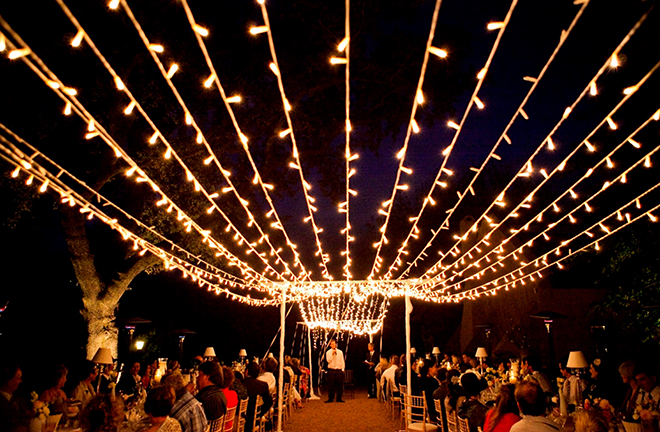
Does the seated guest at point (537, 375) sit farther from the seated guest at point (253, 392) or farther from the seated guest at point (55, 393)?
the seated guest at point (55, 393)

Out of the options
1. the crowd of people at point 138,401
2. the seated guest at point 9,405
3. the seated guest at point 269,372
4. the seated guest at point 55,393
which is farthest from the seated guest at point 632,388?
the seated guest at point 55,393

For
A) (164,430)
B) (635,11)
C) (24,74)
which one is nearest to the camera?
(164,430)

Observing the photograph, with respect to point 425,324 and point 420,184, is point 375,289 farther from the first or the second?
point 420,184

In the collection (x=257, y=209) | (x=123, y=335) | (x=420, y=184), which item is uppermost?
(x=420, y=184)

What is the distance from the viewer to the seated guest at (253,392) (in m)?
6.43

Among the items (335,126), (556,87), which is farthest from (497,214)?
(556,87)

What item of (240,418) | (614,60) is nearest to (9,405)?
(240,418)

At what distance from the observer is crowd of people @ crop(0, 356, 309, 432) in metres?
3.36

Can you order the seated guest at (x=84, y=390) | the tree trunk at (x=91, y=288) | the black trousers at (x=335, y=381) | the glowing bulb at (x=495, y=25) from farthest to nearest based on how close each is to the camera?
the black trousers at (x=335, y=381) → the tree trunk at (x=91, y=288) → the seated guest at (x=84, y=390) → the glowing bulb at (x=495, y=25)

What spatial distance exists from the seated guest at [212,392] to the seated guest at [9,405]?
1.53 meters

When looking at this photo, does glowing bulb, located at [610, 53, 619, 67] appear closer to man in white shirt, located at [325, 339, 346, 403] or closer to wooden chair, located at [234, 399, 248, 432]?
wooden chair, located at [234, 399, 248, 432]

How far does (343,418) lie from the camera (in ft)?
30.8

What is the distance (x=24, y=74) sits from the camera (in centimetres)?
830

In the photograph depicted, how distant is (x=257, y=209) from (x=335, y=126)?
3462mm
